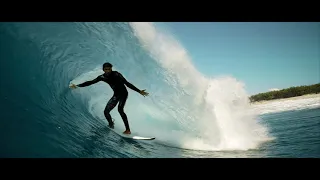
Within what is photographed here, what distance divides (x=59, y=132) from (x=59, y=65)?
2366 millimetres

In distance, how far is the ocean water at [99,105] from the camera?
4.88 metres

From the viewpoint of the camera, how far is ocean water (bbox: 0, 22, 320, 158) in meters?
4.88

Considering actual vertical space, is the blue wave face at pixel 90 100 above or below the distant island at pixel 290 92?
below

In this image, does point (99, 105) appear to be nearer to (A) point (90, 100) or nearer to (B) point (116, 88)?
(A) point (90, 100)

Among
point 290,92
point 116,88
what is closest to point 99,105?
point 116,88

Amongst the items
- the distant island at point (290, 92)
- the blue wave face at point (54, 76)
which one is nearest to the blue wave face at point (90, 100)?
the blue wave face at point (54, 76)

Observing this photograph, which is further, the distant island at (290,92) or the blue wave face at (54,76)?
the distant island at (290,92)

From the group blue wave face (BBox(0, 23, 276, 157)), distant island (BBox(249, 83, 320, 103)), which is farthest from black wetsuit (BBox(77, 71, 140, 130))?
distant island (BBox(249, 83, 320, 103))

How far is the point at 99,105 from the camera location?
24.9ft

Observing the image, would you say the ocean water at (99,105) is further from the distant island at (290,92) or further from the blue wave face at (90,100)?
the distant island at (290,92)

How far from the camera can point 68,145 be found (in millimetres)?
4758

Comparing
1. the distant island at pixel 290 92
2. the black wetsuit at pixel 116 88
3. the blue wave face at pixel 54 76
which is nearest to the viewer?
the blue wave face at pixel 54 76

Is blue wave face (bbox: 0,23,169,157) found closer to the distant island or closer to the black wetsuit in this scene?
the black wetsuit
